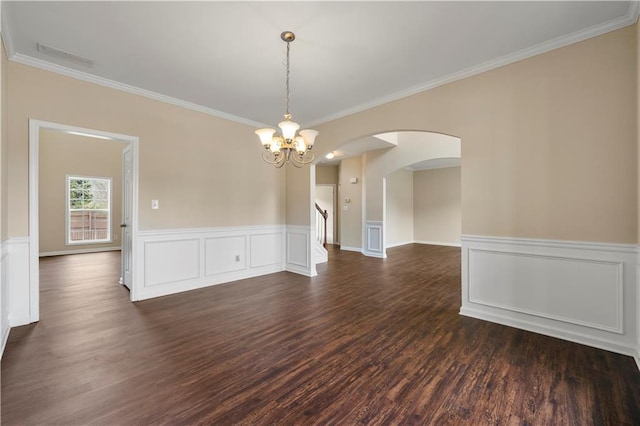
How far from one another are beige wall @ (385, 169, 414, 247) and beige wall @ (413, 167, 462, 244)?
0.24m

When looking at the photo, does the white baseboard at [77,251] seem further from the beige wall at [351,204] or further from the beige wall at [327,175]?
the beige wall at [351,204]

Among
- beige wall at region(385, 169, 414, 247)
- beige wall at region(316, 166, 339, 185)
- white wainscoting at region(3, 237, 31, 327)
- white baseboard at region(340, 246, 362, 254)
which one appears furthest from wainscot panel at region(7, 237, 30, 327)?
beige wall at region(385, 169, 414, 247)

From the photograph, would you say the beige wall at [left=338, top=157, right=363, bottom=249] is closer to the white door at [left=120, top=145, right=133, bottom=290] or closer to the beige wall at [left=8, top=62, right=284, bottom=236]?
the beige wall at [left=8, top=62, right=284, bottom=236]

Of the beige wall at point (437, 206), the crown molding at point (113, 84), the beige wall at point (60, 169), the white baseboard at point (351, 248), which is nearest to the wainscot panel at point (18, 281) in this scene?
the crown molding at point (113, 84)

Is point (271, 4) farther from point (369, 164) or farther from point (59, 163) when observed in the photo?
point (59, 163)

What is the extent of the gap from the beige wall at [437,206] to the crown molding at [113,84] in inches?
271

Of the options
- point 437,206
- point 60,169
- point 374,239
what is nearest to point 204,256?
point 374,239

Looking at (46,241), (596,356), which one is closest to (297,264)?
(596,356)

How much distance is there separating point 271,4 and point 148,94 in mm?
2524

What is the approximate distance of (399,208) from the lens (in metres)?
9.19

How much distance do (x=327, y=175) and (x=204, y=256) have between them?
19.2 feet

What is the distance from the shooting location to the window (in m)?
7.79

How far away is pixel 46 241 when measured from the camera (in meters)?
7.31

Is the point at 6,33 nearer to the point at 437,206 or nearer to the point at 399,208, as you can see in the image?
the point at 399,208
